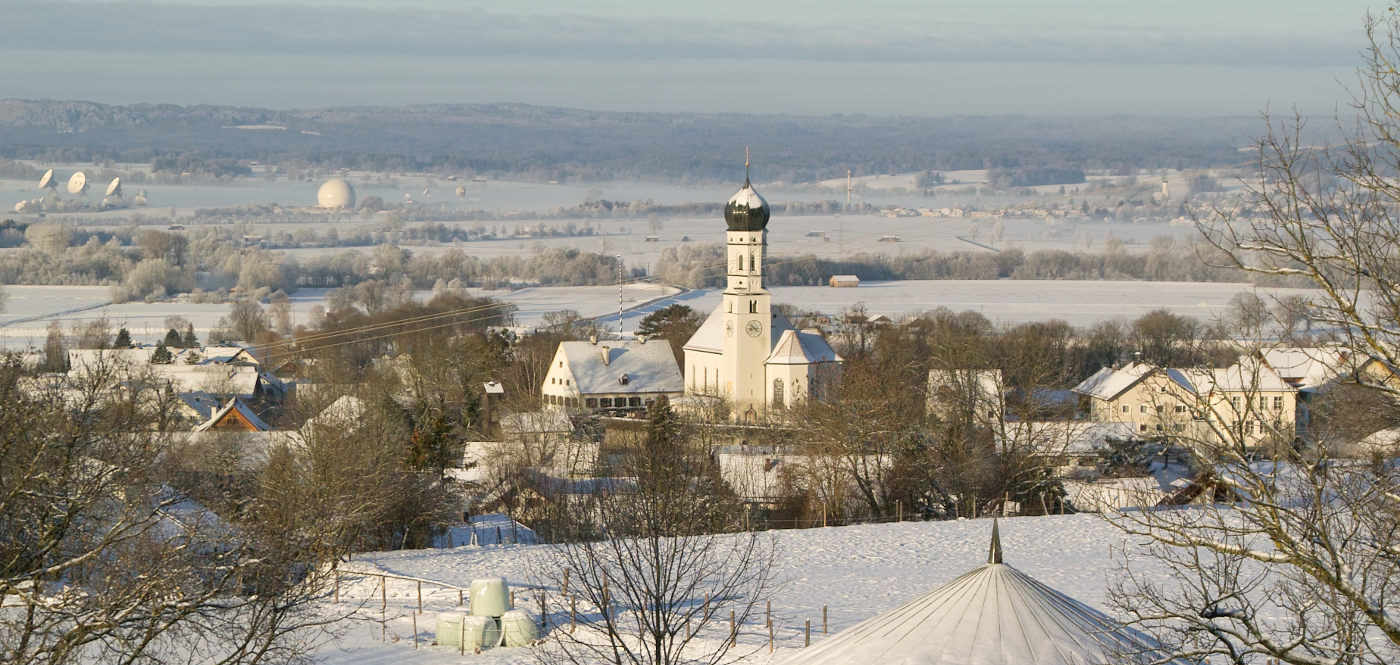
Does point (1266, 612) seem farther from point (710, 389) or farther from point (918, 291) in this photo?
point (918, 291)

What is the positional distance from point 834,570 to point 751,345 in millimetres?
26617

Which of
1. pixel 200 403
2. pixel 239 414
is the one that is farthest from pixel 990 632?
pixel 200 403

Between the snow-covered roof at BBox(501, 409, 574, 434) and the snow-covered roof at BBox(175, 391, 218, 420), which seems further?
the snow-covered roof at BBox(175, 391, 218, 420)

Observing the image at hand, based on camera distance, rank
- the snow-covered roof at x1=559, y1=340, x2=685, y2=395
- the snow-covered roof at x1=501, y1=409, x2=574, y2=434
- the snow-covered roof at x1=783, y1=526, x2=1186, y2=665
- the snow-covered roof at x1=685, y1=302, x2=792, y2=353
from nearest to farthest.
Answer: the snow-covered roof at x1=783, y1=526, x2=1186, y2=665, the snow-covered roof at x1=501, y1=409, x2=574, y2=434, the snow-covered roof at x1=685, y1=302, x2=792, y2=353, the snow-covered roof at x1=559, y1=340, x2=685, y2=395

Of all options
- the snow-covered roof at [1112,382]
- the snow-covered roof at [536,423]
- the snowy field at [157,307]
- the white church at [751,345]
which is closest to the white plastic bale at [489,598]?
the snow-covered roof at [536,423]

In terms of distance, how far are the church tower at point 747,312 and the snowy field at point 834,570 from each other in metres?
21.0

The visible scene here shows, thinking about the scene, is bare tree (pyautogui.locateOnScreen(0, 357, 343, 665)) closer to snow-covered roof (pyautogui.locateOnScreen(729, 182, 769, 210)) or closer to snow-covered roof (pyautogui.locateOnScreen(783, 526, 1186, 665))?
snow-covered roof (pyautogui.locateOnScreen(783, 526, 1186, 665))

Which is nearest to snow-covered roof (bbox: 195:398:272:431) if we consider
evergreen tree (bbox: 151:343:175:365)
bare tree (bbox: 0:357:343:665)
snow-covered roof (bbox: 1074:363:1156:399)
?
evergreen tree (bbox: 151:343:175:365)

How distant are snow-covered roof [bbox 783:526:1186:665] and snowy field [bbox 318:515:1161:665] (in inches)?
242

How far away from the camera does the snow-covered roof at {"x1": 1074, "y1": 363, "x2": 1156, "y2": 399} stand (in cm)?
5204

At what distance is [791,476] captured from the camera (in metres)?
35.8

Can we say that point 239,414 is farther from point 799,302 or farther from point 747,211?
point 799,302

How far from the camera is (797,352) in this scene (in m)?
52.6

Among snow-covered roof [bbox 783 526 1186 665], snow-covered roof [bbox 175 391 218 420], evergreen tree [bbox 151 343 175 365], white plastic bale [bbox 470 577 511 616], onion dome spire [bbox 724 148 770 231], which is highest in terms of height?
onion dome spire [bbox 724 148 770 231]
